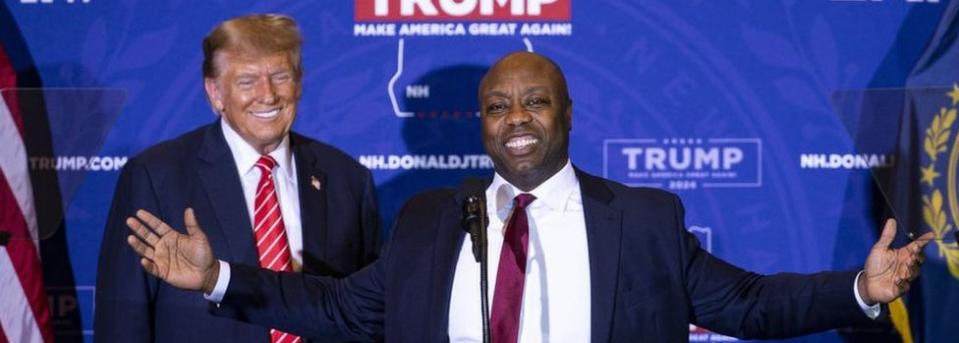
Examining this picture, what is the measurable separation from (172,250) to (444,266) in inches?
26.9

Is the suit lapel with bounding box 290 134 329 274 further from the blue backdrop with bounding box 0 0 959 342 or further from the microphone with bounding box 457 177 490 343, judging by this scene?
the microphone with bounding box 457 177 490 343

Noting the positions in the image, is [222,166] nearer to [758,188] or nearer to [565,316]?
[565,316]

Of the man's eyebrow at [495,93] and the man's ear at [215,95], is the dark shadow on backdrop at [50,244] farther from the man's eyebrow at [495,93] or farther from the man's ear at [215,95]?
the man's eyebrow at [495,93]

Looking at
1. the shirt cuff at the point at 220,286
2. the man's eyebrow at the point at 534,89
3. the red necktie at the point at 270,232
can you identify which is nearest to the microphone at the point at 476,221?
the man's eyebrow at the point at 534,89

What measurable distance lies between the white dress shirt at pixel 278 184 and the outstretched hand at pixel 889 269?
172cm

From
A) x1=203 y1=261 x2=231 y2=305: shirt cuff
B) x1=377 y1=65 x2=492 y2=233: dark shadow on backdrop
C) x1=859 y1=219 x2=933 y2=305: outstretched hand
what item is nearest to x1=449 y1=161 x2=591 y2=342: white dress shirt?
x1=203 y1=261 x2=231 y2=305: shirt cuff

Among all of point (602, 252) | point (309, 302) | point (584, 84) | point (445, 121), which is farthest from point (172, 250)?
point (584, 84)

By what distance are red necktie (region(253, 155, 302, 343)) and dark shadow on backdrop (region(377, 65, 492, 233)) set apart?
43.4 inches

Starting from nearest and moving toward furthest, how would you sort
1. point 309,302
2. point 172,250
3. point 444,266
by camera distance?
point 172,250, point 444,266, point 309,302

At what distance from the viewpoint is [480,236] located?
119 inches

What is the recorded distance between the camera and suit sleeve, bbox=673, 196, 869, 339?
3.43 metres

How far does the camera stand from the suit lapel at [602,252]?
11.1 feet

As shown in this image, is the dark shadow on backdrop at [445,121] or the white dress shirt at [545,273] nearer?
the white dress shirt at [545,273]

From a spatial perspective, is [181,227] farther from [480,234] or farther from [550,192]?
[480,234]
